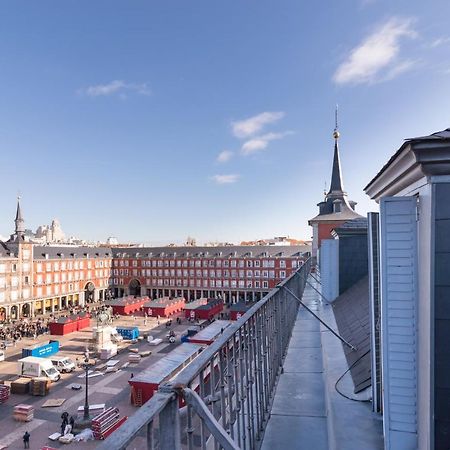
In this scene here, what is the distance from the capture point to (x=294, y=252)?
59.2 metres

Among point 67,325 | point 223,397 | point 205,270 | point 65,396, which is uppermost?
point 223,397

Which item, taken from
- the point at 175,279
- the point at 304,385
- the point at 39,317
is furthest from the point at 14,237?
the point at 304,385

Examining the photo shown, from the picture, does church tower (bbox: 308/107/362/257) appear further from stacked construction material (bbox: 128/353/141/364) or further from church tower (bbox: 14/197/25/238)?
church tower (bbox: 14/197/25/238)

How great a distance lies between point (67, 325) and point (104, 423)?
2558 cm

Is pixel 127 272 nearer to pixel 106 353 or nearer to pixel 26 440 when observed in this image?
pixel 106 353

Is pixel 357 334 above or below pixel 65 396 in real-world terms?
above

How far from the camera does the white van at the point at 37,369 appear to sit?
2624 centimetres

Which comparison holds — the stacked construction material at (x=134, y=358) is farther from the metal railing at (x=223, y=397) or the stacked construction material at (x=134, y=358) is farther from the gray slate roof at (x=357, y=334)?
the metal railing at (x=223, y=397)

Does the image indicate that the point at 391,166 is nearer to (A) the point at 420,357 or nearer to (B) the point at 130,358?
(A) the point at 420,357

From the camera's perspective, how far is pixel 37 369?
86.0 ft

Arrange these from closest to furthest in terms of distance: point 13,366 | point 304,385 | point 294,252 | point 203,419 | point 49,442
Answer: point 203,419 → point 304,385 → point 49,442 → point 13,366 → point 294,252

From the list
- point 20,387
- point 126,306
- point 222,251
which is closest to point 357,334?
point 20,387

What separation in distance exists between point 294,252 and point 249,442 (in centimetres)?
Answer: 5728

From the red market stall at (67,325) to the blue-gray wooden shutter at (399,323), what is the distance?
43.3 meters
